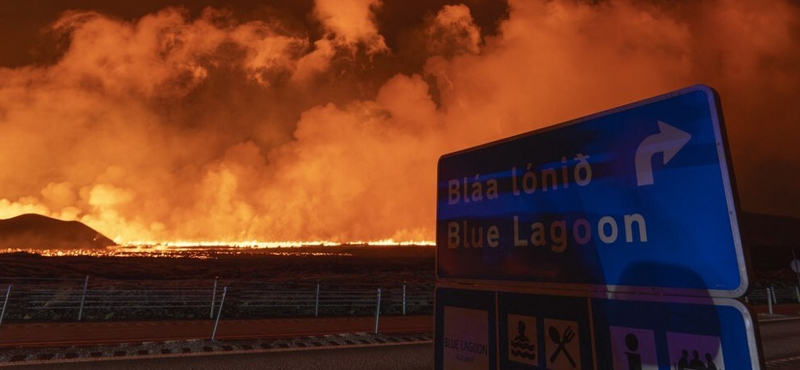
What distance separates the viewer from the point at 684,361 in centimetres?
136

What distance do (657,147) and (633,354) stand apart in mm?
723

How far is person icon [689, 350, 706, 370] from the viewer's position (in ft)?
4.35

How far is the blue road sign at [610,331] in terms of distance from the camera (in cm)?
129

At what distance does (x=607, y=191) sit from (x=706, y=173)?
344 mm

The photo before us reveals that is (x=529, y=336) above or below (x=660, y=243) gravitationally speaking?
below

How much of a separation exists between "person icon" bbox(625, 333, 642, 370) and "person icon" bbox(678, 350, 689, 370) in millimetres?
123

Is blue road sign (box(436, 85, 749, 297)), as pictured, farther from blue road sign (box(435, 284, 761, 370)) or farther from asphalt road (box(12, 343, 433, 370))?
asphalt road (box(12, 343, 433, 370))

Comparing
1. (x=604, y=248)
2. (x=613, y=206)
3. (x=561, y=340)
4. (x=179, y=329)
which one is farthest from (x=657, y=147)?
(x=179, y=329)

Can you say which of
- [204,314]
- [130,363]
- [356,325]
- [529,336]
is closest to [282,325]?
[356,325]

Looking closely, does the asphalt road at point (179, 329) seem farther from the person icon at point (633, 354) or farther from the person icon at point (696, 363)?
the person icon at point (696, 363)

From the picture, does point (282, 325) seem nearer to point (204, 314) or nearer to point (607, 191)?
point (204, 314)

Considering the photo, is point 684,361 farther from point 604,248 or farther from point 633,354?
point 604,248

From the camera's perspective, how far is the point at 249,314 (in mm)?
16500

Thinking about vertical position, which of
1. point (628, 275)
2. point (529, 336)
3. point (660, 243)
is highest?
point (660, 243)
